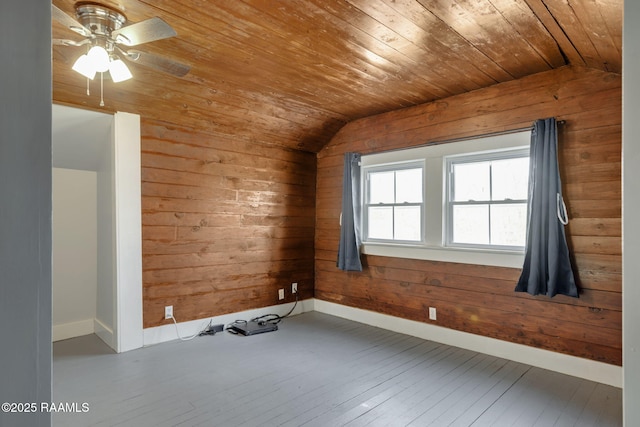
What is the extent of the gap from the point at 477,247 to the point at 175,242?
3.06 m

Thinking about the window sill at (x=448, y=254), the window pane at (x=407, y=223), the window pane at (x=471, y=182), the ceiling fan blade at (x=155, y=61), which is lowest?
the window sill at (x=448, y=254)

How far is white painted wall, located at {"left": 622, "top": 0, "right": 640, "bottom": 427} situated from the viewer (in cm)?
73

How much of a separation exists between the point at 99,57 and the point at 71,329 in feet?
10.00

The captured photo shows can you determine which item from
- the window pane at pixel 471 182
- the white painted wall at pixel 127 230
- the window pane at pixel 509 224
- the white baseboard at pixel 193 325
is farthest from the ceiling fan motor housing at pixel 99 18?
the window pane at pixel 509 224

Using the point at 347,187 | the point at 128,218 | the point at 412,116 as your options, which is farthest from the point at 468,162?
the point at 128,218

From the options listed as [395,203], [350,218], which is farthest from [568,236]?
[350,218]

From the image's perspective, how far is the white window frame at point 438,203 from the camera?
3273mm

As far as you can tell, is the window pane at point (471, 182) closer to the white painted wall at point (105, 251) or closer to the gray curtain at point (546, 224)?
the gray curtain at point (546, 224)

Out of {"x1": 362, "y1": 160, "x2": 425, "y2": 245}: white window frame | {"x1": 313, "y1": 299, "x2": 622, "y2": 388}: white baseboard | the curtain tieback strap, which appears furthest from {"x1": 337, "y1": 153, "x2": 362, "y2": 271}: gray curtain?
the curtain tieback strap

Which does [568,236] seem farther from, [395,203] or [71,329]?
[71,329]

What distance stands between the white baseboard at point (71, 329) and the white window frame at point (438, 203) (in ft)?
10.7

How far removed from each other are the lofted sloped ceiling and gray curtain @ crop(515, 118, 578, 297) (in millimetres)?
648

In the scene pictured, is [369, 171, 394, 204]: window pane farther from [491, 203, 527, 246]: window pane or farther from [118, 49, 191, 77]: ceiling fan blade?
[118, 49, 191, 77]: ceiling fan blade

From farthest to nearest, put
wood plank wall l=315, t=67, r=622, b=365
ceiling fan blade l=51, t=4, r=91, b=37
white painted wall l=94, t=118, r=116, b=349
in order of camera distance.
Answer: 1. white painted wall l=94, t=118, r=116, b=349
2. wood plank wall l=315, t=67, r=622, b=365
3. ceiling fan blade l=51, t=4, r=91, b=37
